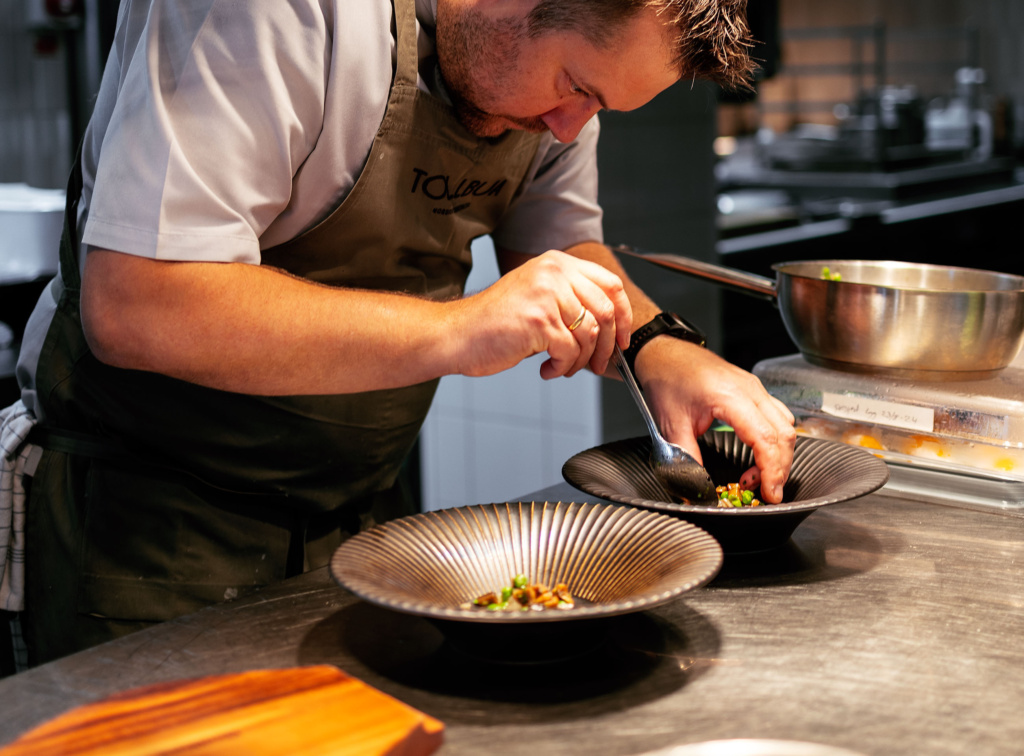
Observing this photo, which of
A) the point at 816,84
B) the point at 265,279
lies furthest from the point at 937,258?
the point at 265,279

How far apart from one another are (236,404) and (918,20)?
686 cm

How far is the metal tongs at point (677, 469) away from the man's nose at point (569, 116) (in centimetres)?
26

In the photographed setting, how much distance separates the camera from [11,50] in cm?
316

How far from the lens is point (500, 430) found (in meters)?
3.11

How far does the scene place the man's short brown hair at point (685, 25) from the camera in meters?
1.12

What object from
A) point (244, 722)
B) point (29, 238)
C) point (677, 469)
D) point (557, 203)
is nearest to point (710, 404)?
point (677, 469)

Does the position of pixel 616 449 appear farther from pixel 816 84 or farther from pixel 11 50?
pixel 816 84

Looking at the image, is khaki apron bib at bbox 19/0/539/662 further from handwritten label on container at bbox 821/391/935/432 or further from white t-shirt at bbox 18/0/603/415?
handwritten label on container at bbox 821/391/935/432

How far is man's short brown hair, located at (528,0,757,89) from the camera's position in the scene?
3.66 ft

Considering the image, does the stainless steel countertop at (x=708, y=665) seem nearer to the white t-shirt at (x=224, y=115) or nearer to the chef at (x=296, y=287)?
the chef at (x=296, y=287)

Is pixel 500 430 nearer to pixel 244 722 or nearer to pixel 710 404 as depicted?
pixel 710 404

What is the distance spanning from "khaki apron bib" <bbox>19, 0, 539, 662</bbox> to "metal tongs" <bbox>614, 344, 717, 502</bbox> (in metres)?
0.31

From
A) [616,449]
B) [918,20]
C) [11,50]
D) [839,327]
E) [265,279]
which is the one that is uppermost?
[918,20]

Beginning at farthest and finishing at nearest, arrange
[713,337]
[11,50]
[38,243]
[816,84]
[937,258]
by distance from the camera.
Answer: [816,84] → [937,258] → [713,337] → [11,50] → [38,243]
